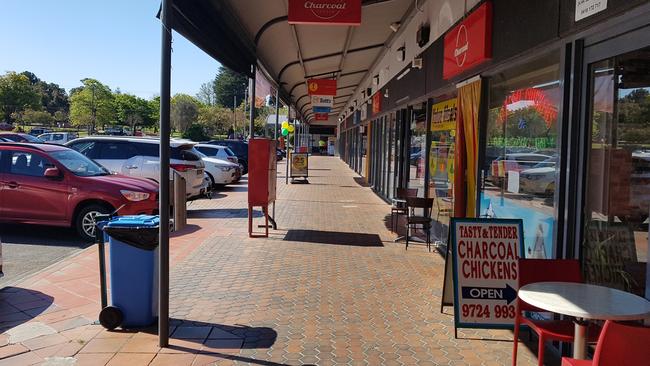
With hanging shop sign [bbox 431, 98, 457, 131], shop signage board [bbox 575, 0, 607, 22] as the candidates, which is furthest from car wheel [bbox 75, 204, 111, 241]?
shop signage board [bbox 575, 0, 607, 22]

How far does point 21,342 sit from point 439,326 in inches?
151

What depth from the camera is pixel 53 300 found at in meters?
6.04

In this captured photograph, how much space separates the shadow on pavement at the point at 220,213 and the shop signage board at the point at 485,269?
832 cm

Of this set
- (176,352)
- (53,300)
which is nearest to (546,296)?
(176,352)

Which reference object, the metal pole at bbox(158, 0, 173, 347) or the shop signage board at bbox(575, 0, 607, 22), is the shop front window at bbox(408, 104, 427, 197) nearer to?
the shop signage board at bbox(575, 0, 607, 22)

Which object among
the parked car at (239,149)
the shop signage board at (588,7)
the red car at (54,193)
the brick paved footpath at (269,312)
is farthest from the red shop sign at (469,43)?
the parked car at (239,149)

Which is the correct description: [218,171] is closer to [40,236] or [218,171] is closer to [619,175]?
[40,236]

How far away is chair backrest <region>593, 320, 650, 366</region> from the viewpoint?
2.57 metres

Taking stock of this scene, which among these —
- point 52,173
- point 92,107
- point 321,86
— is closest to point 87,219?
point 52,173

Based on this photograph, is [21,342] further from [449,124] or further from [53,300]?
[449,124]

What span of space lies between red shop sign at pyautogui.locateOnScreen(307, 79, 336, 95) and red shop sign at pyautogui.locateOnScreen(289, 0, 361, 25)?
10946 mm

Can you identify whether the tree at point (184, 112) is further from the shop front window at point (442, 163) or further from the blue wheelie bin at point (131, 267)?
the blue wheelie bin at point (131, 267)

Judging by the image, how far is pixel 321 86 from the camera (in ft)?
62.1

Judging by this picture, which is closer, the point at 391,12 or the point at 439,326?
the point at 439,326
